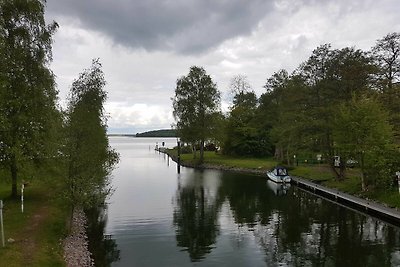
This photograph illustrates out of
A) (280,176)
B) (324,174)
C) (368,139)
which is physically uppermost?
(368,139)

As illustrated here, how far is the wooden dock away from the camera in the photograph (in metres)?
31.6

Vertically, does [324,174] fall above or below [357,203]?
above

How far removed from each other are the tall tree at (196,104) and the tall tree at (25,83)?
5029 cm

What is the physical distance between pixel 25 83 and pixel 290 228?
78.9ft

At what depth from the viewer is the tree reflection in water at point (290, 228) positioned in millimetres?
23875

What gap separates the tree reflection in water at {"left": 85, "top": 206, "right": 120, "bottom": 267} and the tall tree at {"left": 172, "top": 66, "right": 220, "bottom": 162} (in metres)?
47.6

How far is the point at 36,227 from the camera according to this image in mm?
25531

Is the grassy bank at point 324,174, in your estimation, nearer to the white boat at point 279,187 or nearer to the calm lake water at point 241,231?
the calm lake water at point 241,231

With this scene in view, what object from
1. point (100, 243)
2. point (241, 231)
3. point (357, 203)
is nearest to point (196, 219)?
point (241, 231)

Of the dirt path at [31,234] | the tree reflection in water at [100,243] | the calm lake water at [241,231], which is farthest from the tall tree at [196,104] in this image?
the dirt path at [31,234]

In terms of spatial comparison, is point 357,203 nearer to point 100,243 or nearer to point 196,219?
point 196,219

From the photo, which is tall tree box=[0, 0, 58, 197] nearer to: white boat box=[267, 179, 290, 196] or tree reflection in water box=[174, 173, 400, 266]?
tree reflection in water box=[174, 173, 400, 266]

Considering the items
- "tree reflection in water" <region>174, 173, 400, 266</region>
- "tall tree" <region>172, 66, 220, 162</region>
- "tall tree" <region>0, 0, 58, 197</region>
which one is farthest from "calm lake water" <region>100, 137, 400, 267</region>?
"tall tree" <region>172, 66, 220, 162</region>

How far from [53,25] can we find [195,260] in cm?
2286
